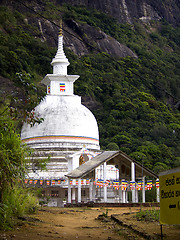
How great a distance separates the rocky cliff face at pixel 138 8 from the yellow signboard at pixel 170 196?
10781 cm

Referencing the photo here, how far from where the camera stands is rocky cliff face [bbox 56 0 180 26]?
12050cm

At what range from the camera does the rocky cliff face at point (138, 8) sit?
120500mm

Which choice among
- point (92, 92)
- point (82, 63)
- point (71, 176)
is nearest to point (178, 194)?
point (71, 176)

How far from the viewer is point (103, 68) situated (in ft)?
307

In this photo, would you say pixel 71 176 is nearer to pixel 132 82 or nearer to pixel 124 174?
pixel 124 174

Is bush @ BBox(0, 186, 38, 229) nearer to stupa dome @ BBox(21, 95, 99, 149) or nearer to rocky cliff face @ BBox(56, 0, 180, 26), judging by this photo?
stupa dome @ BBox(21, 95, 99, 149)

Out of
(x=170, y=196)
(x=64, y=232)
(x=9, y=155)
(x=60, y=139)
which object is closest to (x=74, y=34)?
(x=60, y=139)

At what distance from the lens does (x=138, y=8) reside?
13212 cm

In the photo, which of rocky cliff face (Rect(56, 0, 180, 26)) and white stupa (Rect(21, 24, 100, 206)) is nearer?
white stupa (Rect(21, 24, 100, 206))

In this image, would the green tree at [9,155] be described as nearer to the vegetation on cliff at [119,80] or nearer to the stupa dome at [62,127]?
the stupa dome at [62,127]

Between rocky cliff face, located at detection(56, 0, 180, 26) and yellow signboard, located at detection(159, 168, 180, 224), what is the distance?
107813 mm

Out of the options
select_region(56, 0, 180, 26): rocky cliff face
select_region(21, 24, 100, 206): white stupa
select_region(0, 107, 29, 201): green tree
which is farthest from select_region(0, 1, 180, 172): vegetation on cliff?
select_region(0, 107, 29, 201): green tree

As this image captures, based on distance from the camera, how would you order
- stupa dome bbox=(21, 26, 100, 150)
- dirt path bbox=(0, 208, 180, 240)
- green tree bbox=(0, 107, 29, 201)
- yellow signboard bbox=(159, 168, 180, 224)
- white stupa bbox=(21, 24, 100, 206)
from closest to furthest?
yellow signboard bbox=(159, 168, 180, 224) < dirt path bbox=(0, 208, 180, 240) < green tree bbox=(0, 107, 29, 201) < white stupa bbox=(21, 24, 100, 206) < stupa dome bbox=(21, 26, 100, 150)

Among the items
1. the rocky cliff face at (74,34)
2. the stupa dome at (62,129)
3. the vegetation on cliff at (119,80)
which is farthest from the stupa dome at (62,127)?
the rocky cliff face at (74,34)
